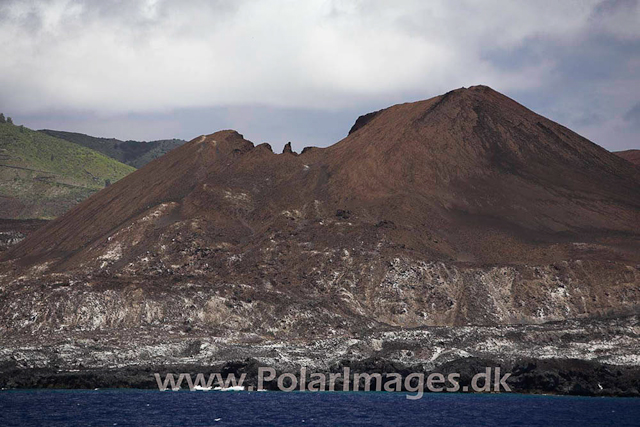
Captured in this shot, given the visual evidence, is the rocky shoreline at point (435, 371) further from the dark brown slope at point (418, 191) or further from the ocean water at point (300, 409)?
the dark brown slope at point (418, 191)

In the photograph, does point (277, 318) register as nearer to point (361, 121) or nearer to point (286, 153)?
point (286, 153)

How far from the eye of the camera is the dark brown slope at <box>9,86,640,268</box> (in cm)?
14138

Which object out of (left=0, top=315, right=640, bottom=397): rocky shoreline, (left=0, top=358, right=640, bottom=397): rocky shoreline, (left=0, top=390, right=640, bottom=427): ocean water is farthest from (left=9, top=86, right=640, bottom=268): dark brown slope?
(left=0, top=390, right=640, bottom=427): ocean water

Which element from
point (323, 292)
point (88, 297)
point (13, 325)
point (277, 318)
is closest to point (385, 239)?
point (323, 292)

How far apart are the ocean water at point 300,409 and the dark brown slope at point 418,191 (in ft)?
152

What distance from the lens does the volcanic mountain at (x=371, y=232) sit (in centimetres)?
12356

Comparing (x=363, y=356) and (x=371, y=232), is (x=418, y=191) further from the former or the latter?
(x=363, y=356)

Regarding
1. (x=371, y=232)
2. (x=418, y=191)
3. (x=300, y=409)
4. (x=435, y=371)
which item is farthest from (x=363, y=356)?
(x=418, y=191)

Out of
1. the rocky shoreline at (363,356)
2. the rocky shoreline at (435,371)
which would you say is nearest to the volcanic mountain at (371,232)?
the rocky shoreline at (363,356)

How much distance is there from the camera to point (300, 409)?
8056 centimetres

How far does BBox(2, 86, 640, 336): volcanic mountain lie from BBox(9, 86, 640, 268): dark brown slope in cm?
37

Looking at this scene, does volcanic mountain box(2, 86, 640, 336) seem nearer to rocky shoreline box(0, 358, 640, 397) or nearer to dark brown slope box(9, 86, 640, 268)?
dark brown slope box(9, 86, 640, 268)

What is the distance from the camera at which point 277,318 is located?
120 meters

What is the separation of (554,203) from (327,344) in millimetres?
62037
